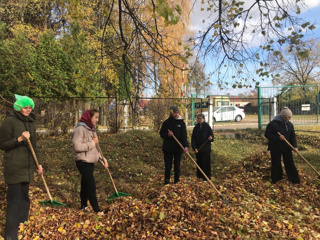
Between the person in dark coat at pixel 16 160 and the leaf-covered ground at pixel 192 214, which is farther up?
the person in dark coat at pixel 16 160

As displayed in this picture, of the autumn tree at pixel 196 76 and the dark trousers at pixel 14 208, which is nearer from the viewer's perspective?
the dark trousers at pixel 14 208

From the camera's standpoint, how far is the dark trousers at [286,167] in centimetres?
481

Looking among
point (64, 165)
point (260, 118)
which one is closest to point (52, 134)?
point (64, 165)

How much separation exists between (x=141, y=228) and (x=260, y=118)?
1075 cm

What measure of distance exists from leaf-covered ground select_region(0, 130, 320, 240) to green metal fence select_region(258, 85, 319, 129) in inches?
291

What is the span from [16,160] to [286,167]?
479 centimetres

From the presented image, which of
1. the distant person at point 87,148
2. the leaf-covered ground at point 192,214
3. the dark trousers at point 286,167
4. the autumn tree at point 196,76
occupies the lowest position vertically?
the leaf-covered ground at point 192,214

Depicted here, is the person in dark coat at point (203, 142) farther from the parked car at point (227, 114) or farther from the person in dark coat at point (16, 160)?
the parked car at point (227, 114)

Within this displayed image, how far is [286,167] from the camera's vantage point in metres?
4.88

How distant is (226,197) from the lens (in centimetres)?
408

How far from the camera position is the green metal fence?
1198 cm

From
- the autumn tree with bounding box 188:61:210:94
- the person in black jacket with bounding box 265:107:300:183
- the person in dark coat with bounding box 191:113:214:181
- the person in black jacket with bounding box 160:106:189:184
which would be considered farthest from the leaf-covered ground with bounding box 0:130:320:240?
the autumn tree with bounding box 188:61:210:94

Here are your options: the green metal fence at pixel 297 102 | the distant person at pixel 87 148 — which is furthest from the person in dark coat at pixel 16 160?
the green metal fence at pixel 297 102

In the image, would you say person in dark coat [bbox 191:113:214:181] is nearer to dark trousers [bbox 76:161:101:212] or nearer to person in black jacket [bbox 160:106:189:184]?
person in black jacket [bbox 160:106:189:184]
